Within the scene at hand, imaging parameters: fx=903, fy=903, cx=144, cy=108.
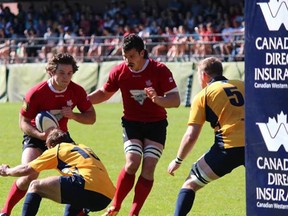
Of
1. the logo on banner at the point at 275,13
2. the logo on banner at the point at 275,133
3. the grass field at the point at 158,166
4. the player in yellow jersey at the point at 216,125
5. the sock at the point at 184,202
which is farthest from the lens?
the grass field at the point at 158,166

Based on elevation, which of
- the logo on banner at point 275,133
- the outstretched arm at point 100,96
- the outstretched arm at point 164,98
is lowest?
the outstretched arm at point 100,96

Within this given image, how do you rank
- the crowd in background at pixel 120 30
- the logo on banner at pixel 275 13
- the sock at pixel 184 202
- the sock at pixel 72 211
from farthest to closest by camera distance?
the crowd in background at pixel 120 30 → the sock at pixel 72 211 → the sock at pixel 184 202 → the logo on banner at pixel 275 13

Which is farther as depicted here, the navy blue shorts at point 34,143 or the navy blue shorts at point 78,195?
the navy blue shorts at point 34,143

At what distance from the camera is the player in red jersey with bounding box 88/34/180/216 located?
9.79 m

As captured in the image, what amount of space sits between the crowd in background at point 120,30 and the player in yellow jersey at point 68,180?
19.0 m

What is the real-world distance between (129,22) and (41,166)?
1070 inches

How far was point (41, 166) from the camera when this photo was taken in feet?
27.4

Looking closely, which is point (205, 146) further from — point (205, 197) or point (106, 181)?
point (106, 181)

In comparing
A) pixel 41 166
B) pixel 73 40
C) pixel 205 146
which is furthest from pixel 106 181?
pixel 73 40

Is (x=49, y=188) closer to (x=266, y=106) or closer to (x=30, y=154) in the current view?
(x=30, y=154)

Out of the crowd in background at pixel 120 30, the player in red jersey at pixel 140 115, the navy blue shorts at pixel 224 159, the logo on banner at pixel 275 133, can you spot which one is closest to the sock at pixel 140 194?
the player in red jersey at pixel 140 115

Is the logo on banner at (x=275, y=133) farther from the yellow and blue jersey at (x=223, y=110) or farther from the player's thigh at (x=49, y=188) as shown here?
the player's thigh at (x=49, y=188)

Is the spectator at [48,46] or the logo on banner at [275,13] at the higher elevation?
the logo on banner at [275,13]

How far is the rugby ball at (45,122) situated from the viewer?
9328mm
